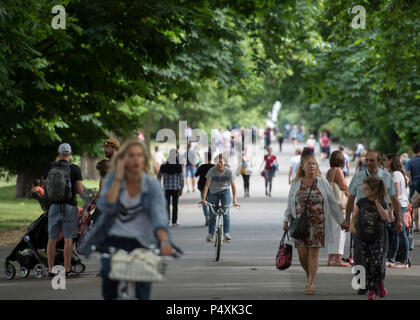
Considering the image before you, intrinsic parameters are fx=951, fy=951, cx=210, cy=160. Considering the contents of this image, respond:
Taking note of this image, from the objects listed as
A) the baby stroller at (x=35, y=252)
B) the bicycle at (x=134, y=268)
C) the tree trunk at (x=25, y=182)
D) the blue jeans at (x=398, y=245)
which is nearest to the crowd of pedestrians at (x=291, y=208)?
the blue jeans at (x=398, y=245)

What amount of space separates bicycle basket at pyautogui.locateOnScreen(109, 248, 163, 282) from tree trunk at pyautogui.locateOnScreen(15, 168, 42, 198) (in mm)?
23326

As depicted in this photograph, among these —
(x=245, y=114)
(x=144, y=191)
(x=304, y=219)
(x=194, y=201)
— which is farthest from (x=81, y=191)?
(x=245, y=114)

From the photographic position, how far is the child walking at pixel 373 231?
10500mm

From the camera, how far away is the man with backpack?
1209cm

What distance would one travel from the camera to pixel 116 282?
7.02m

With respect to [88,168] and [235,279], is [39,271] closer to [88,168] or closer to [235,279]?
[235,279]

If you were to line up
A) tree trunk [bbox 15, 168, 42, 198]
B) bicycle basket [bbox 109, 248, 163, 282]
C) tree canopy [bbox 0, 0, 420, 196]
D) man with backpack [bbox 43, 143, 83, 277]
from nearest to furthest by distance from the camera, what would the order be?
bicycle basket [bbox 109, 248, 163, 282]
man with backpack [bbox 43, 143, 83, 277]
tree canopy [bbox 0, 0, 420, 196]
tree trunk [bbox 15, 168, 42, 198]

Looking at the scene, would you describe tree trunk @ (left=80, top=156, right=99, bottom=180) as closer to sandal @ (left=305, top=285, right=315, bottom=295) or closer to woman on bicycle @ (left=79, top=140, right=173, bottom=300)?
sandal @ (left=305, top=285, right=315, bottom=295)

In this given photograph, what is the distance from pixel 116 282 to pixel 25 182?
23797mm

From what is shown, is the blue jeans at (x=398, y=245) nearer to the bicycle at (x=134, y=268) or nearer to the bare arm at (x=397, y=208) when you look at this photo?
the bare arm at (x=397, y=208)

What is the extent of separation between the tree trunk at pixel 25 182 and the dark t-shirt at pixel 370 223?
20.1 meters

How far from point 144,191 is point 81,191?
5432mm

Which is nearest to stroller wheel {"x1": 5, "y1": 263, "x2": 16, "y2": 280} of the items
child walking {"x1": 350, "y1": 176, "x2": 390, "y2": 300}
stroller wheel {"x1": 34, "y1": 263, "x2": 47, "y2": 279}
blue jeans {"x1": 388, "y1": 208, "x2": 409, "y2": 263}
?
stroller wheel {"x1": 34, "y1": 263, "x2": 47, "y2": 279}

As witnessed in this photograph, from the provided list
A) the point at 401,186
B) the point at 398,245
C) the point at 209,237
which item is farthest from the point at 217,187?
the point at 398,245
